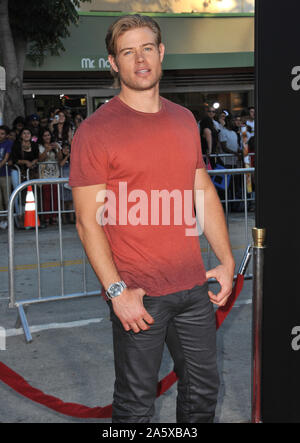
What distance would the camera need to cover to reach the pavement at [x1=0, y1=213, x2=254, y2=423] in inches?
163

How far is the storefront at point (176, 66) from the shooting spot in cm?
1845

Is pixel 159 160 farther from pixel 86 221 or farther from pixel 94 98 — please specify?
pixel 94 98

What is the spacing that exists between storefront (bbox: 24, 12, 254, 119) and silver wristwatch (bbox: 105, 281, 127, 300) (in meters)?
16.1

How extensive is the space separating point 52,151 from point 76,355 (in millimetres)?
7509

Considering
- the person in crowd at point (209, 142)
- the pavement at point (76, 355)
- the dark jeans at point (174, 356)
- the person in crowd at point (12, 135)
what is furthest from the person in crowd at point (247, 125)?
the dark jeans at point (174, 356)

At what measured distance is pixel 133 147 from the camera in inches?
105

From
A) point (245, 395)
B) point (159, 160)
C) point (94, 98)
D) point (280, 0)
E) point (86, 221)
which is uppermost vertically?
point (94, 98)

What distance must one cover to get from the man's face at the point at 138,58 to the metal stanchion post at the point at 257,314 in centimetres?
79

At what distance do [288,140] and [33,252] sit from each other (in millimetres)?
6970

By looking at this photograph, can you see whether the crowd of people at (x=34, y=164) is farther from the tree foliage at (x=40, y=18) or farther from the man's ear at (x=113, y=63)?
the man's ear at (x=113, y=63)

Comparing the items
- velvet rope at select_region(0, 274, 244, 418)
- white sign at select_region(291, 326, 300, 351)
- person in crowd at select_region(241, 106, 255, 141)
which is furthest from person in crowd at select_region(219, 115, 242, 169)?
white sign at select_region(291, 326, 300, 351)

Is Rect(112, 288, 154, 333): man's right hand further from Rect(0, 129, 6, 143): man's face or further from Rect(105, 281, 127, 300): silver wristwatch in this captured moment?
Rect(0, 129, 6, 143): man's face

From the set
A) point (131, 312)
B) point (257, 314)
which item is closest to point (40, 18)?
point (257, 314)
